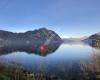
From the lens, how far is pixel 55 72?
41969 mm

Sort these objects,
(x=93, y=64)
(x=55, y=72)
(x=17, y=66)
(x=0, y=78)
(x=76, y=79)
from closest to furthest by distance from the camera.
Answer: (x=0, y=78), (x=17, y=66), (x=76, y=79), (x=93, y=64), (x=55, y=72)

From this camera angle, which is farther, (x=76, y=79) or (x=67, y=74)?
(x=67, y=74)

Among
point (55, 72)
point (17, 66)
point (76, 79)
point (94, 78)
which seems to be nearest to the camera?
point (17, 66)

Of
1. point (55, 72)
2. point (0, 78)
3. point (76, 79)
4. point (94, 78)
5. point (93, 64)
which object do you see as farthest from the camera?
point (55, 72)

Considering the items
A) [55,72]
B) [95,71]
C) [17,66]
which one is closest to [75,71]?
[55,72]

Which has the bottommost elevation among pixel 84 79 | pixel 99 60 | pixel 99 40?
pixel 84 79

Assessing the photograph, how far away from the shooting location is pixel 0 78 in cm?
1736

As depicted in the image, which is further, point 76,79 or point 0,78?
point 76,79

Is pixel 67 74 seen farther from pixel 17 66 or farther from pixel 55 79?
pixel 17 66

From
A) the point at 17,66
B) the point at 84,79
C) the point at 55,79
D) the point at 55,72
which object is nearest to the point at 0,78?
the point at 17,66

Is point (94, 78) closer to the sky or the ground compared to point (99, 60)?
closer to the ground

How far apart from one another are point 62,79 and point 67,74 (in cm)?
365

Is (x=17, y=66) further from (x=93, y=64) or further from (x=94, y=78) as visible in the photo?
(x=93, y=64)

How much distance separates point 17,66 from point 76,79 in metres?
12.9
